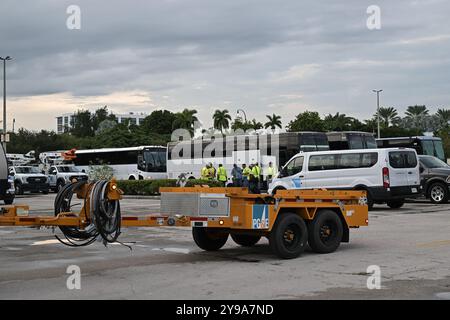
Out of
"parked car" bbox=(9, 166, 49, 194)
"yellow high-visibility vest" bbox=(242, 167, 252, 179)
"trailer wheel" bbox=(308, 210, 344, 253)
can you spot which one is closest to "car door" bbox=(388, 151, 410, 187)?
"trailer wheel" bbox=(308, 210, 344, 253)

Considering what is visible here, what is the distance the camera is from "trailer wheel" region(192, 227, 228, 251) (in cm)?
1241

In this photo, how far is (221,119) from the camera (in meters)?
114

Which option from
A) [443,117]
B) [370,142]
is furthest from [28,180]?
[443,117]

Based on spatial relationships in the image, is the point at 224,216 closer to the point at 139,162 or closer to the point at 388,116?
the point at 139,162

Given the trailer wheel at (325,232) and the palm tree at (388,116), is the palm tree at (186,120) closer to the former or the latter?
the palm tree at (388,116)

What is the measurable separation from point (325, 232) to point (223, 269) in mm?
2762

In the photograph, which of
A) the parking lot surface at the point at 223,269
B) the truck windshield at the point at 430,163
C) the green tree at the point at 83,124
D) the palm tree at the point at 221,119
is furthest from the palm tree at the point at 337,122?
the parking lot surface at the point at 223,269

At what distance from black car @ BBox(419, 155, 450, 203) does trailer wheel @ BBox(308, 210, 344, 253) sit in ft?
46.8

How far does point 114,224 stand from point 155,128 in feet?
347

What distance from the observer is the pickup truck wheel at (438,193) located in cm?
2520

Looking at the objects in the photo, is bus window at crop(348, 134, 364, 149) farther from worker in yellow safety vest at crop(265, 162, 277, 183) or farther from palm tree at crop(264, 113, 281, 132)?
palm tree at crop(264, 113, 281, 132)

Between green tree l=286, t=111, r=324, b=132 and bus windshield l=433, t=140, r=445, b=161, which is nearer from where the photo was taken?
bus windshield l=433, t=140, r=445, b=161

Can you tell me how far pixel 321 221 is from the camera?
11.9 m

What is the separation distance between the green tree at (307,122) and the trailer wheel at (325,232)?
8326 centimetres
